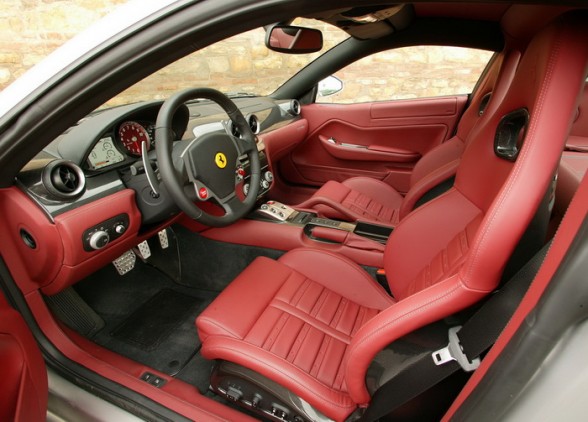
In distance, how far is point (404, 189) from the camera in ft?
8.23

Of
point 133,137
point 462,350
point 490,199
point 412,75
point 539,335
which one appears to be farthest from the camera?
point 412,75

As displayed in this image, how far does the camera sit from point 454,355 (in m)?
0.73

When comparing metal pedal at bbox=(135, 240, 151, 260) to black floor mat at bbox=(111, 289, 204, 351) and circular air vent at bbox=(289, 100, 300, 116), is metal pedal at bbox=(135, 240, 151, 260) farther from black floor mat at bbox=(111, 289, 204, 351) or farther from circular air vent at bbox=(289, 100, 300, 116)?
circular air vent at bbox=(289, 100, 300, 116)

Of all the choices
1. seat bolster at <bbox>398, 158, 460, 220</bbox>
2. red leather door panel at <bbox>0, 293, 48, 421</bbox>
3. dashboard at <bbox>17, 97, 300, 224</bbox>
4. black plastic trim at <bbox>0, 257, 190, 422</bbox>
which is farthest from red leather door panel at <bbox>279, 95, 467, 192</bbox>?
red leather door panel at <bbox>0, 293, 48, 421</bbox>

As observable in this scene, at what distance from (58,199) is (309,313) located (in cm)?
81

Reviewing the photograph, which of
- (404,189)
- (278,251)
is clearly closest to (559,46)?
(278,251)

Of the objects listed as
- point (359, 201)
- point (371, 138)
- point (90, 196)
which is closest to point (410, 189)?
point (359, 201)

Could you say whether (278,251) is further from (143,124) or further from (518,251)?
(518,251)

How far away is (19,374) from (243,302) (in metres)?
0.58

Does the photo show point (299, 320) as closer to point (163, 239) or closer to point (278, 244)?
point (278, 244)

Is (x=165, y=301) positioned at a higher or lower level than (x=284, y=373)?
lower

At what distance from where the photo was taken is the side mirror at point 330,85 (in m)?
2.55

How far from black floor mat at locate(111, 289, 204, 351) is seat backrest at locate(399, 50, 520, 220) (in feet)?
3.72

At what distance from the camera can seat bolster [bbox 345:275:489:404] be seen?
0.69 m
